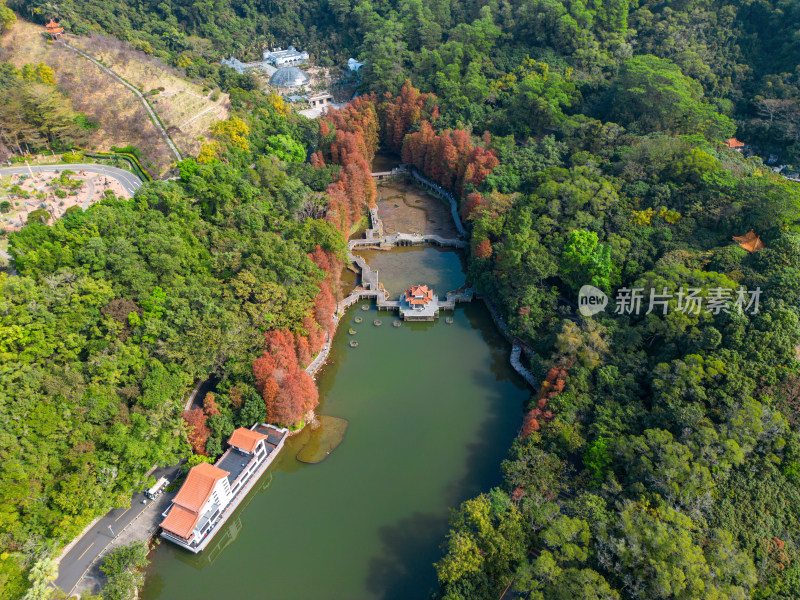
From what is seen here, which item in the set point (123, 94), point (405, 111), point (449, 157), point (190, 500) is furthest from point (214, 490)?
point (405, 111)

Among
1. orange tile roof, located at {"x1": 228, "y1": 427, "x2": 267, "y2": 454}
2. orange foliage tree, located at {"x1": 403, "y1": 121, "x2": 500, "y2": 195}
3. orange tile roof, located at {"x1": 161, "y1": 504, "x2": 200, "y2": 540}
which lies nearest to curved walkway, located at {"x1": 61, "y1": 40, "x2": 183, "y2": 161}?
orange foliage tree, located at {"x1": 403, "y1": 121, "x2": 500, "y2": 195}

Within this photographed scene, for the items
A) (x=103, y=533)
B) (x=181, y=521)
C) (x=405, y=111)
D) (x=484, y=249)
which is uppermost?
(x=405, y=111)

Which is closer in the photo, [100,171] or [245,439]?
[245,439]

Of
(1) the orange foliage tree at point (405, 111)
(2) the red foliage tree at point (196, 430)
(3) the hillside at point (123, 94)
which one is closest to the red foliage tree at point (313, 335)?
(2) the red foliage tree at point (196, 430)

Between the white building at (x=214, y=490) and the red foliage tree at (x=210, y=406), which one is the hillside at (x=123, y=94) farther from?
the white building at (x=214, y=490)

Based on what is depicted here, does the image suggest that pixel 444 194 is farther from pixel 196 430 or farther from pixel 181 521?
pixel 181 521

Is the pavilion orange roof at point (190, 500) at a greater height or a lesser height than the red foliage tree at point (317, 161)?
lesser

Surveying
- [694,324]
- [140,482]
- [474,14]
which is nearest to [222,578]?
[140,482]

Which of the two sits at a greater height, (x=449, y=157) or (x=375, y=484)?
(x=449, y=157)
